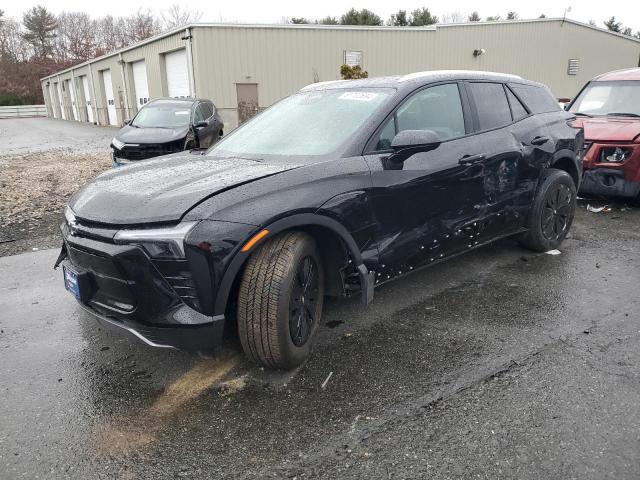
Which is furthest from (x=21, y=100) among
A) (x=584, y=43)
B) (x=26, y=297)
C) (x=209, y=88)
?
(x=26, y=297)

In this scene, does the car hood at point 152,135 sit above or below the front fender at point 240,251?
below

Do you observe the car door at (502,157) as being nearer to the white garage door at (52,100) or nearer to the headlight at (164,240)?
the headlight at (164,240)

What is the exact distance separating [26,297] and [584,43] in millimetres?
30177

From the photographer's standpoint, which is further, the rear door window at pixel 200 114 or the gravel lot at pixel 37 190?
the rear door window at pixel 200 114

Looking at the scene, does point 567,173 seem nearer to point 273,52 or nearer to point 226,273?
point 226,273

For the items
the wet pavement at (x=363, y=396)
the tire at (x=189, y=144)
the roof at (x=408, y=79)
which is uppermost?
the roof at (x=408, y=79)

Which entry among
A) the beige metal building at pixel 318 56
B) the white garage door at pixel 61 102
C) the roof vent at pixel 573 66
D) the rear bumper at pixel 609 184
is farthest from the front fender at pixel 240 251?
the white garage door at pixel 61 102

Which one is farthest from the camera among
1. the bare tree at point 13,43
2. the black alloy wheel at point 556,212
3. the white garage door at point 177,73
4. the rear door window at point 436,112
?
the bare tree at point 13,43

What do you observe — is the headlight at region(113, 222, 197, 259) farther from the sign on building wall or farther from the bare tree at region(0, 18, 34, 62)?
the bare tree at region(0, 18, 34, 62)

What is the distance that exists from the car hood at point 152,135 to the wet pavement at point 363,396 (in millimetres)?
6256

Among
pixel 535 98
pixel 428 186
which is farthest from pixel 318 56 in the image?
pixel 428 186

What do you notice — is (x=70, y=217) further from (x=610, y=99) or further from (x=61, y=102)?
(x=61, y=102)

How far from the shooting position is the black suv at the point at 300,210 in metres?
2.50

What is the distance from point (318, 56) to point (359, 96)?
1749 centimetres
